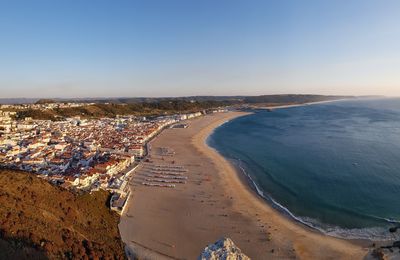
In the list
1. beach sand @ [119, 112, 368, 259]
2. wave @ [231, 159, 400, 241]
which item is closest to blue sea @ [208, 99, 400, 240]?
wave @ [231, 159, 400, 241]

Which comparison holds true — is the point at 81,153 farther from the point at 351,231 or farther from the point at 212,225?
the point at 351,231

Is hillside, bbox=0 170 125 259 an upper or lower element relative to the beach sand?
upper

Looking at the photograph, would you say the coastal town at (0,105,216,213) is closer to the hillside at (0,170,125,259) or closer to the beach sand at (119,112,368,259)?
the beach sand at (119,112,368,259)

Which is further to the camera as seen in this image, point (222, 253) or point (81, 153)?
point (81, 153)

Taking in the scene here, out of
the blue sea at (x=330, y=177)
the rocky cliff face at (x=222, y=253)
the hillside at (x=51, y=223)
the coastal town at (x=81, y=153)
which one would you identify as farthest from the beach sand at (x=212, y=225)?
the rocky cliff face at (x=222, y=253)

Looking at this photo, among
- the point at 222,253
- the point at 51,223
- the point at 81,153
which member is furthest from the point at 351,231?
the point at 81,153

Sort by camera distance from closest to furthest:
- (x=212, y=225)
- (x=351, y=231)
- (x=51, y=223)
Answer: (x=51, y=223), (x=351, y=231), (x=212, y=225)

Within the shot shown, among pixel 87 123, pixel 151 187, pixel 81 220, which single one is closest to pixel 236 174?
pixel 151 187
